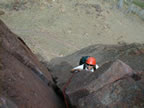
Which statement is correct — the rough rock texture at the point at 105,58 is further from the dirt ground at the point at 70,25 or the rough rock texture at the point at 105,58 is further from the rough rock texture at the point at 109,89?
the rough rock texture at the point at 109,89

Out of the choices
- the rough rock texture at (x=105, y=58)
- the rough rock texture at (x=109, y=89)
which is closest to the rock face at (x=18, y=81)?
the rough rock texture at (x=109, y=89)

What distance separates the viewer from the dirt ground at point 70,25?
13.0 metres

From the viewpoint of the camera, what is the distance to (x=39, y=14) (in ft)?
54.2

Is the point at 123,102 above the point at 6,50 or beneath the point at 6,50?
above

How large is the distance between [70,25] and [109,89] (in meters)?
13.2

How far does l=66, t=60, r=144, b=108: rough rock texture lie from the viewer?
2.82 m

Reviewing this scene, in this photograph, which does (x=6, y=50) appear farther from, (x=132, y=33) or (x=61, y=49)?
(x=132, y=33)

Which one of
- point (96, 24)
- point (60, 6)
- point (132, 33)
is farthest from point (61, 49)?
point (132, 33)

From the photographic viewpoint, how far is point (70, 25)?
15.8 meters

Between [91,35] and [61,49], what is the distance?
13.7 ft

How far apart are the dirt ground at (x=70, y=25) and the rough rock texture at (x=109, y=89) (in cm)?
786

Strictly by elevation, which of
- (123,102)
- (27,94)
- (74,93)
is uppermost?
(123,102)

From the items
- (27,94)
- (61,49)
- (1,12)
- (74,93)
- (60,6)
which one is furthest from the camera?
(60,6)

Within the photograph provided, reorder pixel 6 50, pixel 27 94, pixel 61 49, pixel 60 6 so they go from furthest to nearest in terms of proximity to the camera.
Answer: pixel 60 6 < pixel 61 49 < pixel 6 50 < pixel 27 94
